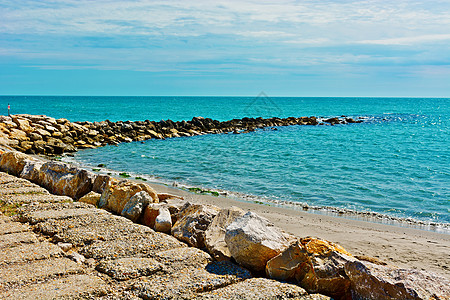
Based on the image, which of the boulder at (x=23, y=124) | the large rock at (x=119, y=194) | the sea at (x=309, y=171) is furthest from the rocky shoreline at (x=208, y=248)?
the boulder at (x=23, y=124)

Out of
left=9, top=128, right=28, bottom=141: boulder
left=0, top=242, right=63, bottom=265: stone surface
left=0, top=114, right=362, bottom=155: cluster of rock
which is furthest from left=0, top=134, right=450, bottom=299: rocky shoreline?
left=9, top=128, right=28, bottom=141: boulder

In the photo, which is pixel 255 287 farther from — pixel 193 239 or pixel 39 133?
pixel 39 133

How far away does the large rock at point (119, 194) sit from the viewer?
6.94m

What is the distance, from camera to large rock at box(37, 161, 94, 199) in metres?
7.94

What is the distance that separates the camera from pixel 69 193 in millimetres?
7898

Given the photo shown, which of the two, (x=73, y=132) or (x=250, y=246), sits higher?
(x=250, y=246)

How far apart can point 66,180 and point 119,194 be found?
5.69 ft

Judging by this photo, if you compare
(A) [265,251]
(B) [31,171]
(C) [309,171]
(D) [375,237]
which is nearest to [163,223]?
(A) [265,251]

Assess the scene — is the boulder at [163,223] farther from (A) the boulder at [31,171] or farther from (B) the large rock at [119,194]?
(A) the boulder at [31,171]

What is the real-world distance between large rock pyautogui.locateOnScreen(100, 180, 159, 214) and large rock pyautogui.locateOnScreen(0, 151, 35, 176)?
12.0 feet

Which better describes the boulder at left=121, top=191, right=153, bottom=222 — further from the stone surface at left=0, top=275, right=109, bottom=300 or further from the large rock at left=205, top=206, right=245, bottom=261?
the stone surface at left=0, top=275, right=109, bottom=300

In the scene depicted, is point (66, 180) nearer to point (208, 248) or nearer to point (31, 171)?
point (31, 171)

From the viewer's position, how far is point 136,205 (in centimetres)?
657

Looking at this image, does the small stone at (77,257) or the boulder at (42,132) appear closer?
the small stone at (77,257)
